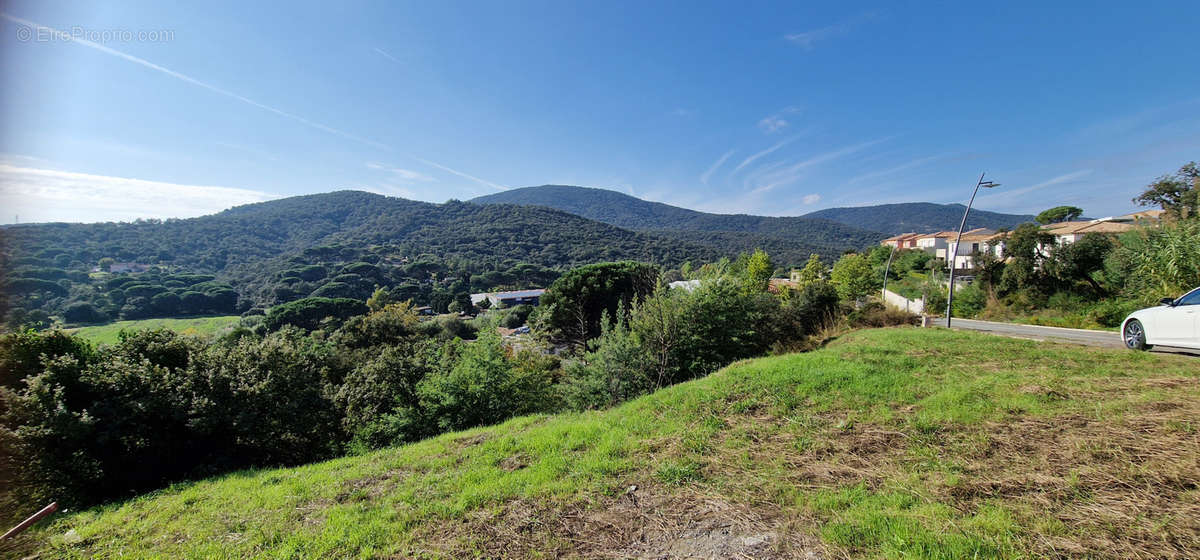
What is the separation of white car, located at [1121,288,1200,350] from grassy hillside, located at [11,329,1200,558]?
30.7 inches

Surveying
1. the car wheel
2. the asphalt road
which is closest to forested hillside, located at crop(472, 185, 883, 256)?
the asphalt road

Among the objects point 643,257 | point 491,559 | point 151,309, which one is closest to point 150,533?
point 491,559

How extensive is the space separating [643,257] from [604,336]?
95.4 meters

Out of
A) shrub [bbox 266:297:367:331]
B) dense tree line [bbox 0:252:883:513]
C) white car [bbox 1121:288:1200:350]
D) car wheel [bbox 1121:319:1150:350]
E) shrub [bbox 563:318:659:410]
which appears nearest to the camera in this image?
dense tree line [bbox 0:252:883:513]

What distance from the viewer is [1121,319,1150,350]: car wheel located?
24.0ft

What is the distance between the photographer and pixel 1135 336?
747cm

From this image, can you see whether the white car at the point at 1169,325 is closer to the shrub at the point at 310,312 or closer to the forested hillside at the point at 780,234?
the shrub at the point at 310,312

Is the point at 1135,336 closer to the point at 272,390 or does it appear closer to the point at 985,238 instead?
the point at 272,390

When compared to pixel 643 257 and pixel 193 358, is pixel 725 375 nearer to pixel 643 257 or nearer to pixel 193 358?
pixel 193 358

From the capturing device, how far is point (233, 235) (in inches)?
3895

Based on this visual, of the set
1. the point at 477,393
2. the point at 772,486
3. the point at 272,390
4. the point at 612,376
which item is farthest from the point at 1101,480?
the point at 272,390

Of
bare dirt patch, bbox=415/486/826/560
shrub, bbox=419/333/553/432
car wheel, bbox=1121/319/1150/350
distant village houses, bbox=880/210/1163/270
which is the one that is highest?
distant village houses, bbox=880/210/1163/270

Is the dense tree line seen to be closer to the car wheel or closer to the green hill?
the car wheel

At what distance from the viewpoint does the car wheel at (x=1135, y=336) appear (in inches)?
288
